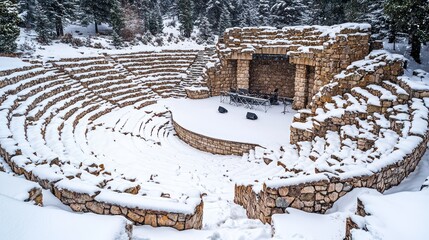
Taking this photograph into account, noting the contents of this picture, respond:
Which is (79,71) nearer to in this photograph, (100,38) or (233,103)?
(100,38)

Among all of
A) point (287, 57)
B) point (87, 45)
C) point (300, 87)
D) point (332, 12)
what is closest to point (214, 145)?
point (300, 87)

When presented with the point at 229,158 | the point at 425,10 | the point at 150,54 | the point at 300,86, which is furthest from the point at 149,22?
the point at 425,10

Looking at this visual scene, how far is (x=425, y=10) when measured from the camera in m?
10.0

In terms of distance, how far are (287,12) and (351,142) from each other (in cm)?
2274

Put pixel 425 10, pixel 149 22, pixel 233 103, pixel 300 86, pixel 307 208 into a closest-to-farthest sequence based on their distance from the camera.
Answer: pixel 307 208 < pixel 425 10 < pixel 300 86 < pixel 233 103 < pixel 149 22

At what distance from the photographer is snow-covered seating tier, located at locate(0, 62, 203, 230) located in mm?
4535

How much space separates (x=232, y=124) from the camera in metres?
13.3

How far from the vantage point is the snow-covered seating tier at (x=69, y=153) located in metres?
4.54

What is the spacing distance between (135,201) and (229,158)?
23.8ft

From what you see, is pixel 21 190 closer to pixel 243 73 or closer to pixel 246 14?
pixel 243 73

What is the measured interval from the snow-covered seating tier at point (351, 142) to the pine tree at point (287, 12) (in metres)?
18.0

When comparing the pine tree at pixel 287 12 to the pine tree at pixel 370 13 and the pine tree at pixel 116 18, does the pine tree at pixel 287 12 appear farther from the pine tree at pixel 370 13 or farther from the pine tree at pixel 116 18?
the pine tree at pixel 116 18

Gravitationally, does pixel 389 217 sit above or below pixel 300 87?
below

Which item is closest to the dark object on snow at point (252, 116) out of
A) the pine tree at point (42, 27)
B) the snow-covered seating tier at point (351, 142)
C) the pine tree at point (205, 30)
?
the snow-covered seating tier at point (351, 142)
